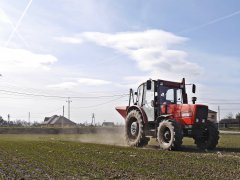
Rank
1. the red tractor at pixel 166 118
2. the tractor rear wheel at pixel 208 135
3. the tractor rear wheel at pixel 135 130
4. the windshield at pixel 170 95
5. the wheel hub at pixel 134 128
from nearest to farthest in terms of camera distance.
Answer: the red tractor at pixel 166 118, the tractor rear wheel at pixel 208 135, the windshield at pixel 170 95, the tractor rear wheel at pixel 135 130, the wheel hub at pixel 134 128

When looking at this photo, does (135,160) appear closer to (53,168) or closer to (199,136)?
(53,168)

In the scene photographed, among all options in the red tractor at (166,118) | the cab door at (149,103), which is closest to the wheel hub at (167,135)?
the red tractor at (166,118)

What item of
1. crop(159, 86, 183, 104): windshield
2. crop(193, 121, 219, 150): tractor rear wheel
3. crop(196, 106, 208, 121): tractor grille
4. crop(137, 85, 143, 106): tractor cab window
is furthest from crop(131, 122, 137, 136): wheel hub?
crop(196, 106, 208, 121): tractor grille

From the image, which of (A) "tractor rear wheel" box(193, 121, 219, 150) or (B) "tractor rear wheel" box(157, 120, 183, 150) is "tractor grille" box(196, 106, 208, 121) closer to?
(A) "tractor rear wheel" box(193, 121, 219, 150)

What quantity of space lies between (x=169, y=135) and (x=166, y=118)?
948mm

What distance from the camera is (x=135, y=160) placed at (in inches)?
478

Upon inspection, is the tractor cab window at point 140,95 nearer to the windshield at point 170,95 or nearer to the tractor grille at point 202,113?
the windshield at point 170,95

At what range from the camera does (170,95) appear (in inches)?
728

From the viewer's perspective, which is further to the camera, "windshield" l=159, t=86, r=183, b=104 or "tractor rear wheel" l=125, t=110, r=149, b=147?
"tractor rear wheel" l=125, t=110, r=149, b=147

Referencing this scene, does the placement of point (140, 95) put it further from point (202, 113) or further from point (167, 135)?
point (202, 113)

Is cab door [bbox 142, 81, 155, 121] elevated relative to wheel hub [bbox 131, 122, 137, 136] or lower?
elevated

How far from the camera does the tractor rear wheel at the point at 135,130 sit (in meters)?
18.4

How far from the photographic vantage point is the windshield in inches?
718

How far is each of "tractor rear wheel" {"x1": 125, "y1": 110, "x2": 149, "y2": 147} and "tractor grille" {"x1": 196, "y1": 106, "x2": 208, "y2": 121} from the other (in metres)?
2.96
